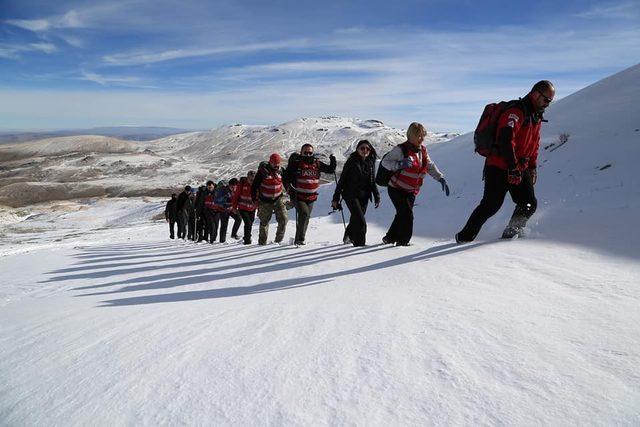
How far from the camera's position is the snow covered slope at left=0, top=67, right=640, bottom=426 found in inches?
66.9

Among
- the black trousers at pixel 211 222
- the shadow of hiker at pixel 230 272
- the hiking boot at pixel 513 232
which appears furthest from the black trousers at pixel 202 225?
the hiking boot at pixel 513 232

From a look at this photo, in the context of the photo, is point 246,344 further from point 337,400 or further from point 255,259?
point 255,259

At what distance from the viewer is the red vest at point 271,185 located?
30.5ft

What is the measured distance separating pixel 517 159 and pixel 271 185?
212 inches

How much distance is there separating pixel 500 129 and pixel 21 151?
705 feet

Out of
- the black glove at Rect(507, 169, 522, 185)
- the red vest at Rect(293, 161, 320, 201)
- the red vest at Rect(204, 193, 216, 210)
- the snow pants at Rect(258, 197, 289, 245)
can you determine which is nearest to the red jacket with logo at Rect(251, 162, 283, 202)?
the snow pants at Rect(258, 197, 289, 245)

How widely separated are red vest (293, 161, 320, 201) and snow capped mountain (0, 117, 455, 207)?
80495mm

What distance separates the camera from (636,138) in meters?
8.91

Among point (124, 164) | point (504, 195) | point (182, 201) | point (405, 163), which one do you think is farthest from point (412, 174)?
point (124, 164)

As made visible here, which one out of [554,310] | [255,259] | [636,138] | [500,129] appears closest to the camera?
[554,310]

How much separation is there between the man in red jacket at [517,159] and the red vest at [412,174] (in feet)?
3.19

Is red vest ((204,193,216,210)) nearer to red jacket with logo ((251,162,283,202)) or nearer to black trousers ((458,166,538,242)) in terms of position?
red jacket with logo ((251,162,283,202))

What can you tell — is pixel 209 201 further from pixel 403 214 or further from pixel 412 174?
pixel 412 174

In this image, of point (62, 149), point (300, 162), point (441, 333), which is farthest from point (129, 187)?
point (62, 149)
